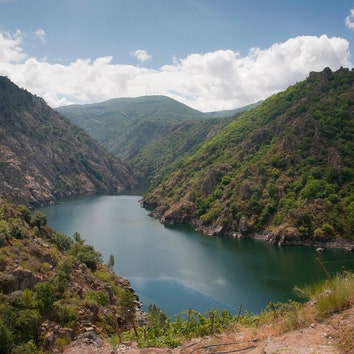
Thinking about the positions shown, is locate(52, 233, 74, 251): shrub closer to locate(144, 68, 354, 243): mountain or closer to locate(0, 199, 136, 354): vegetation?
locate(0, 199, 136, 354): vegetation

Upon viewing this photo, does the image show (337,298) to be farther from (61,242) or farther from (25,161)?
(25,161)

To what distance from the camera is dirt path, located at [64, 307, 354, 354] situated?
12.4 meters

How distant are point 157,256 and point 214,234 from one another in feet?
81.7

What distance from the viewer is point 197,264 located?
7475cm

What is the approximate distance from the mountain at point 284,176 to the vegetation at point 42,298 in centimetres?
6004

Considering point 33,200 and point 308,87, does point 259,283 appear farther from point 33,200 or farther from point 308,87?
point 33,200

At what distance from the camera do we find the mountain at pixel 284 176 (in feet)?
304

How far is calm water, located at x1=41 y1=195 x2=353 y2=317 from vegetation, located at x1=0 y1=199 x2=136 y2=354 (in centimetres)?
1683

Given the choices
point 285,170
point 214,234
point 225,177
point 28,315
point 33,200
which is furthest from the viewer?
point 33,200

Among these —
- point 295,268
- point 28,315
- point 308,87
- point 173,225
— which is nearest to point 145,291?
point 295,268

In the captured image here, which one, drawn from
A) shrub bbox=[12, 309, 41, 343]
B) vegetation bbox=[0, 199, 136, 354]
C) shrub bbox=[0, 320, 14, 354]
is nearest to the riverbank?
vegetation bbox=[0, 199, 136, 354]

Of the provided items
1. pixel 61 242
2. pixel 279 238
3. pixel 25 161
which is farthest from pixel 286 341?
pixel 25 161

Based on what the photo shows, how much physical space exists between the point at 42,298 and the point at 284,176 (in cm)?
8800

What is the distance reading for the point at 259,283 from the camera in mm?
62938
